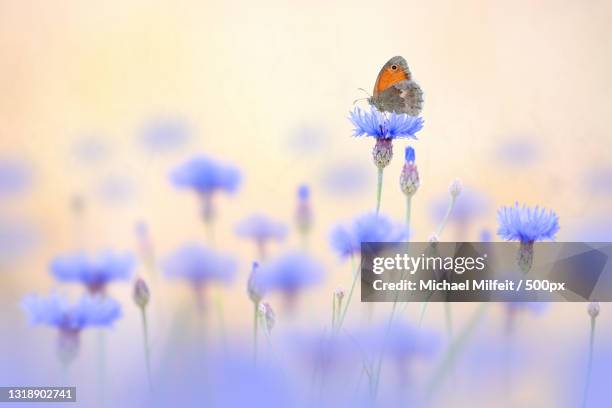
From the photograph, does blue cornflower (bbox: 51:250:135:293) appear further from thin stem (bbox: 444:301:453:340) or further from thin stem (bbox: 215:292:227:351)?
thin stem (bbox: 444:301:453:340)

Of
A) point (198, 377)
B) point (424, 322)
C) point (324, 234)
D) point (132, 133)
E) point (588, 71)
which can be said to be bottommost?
point (198, 377)

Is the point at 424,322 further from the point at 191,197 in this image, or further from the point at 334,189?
the point at 191,197

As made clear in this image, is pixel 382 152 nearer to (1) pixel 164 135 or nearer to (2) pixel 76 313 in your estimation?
(1) pixel 164 135

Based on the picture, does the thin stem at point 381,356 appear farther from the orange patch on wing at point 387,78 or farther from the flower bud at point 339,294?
the orange patch on wing at point 387,78

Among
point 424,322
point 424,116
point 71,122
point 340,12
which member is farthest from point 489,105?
point 71,122

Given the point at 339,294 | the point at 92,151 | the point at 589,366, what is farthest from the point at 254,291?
the point at 589,366

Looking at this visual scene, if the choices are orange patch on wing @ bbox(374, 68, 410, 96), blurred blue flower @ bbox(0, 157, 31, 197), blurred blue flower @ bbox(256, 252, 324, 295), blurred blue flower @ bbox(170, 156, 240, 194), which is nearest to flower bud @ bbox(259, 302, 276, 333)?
blurred blue flower @ bbox(256, 252, 324, 295)
